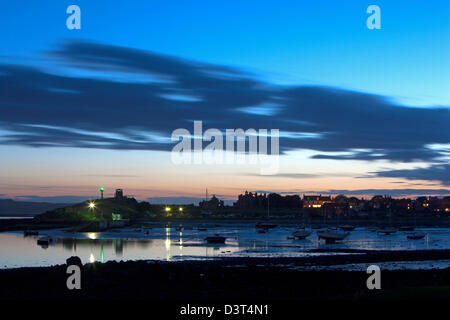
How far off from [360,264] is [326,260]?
5.18 metres

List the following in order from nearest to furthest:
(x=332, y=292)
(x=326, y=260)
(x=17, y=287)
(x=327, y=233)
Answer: (x=332, y=292) < (x=17, y=287) < (x=326, y=260) < (x=327, y=233)

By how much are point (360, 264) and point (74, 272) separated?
1251 inches

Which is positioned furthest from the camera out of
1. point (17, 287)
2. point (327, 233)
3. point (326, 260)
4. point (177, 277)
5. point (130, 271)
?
point (327, 233)

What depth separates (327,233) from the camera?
11212 cm

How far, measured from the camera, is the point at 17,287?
40.5m

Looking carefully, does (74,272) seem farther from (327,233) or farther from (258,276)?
(327,233)

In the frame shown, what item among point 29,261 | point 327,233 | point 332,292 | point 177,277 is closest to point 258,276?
point 177,277

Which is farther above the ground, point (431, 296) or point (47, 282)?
point (431, 296)

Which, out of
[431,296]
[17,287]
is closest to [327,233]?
[17,287]

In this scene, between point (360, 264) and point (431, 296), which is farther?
point (360, 264)
